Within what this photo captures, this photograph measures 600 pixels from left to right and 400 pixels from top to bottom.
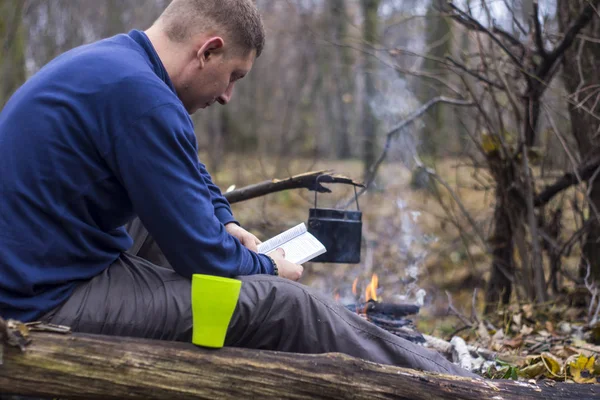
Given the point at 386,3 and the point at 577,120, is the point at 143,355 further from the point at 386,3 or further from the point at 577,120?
the point at 386,3

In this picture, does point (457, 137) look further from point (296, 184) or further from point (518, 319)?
point (296, 184)

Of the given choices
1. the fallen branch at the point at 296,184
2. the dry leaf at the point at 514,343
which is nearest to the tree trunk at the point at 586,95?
the dry leaf at the point at 514,343

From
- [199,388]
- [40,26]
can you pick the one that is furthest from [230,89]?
[40,26]

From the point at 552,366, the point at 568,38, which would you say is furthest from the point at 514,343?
the point at 568,38

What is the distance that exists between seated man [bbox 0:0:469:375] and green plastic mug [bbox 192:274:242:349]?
0.20 meters

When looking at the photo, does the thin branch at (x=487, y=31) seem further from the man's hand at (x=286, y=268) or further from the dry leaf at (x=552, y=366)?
the man's hand at (x=286, y=268)

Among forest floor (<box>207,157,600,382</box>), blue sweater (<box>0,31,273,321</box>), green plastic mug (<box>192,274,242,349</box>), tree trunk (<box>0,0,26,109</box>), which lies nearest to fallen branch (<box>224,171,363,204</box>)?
forest floor (<box>207,157,600,382</box>)

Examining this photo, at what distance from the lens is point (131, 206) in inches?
93.7

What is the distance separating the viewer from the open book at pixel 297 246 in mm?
2945

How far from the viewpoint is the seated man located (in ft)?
7.20

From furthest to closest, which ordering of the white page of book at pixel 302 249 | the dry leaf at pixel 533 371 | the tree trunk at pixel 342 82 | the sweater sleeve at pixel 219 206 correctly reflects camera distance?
1. the tree trunk at pixel 342 82
2. the sweater sleeve at pixel 219 206
3. the dry leaf at pixel 533 371
4. the white page of book at pixel 302 249

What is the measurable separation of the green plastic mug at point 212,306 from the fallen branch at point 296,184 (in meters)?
1.63

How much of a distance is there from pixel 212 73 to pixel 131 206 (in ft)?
2.12

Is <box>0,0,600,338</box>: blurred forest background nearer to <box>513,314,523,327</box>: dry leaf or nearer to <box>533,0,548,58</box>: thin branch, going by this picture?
<box>533,0,548,58</box>: thin branch
